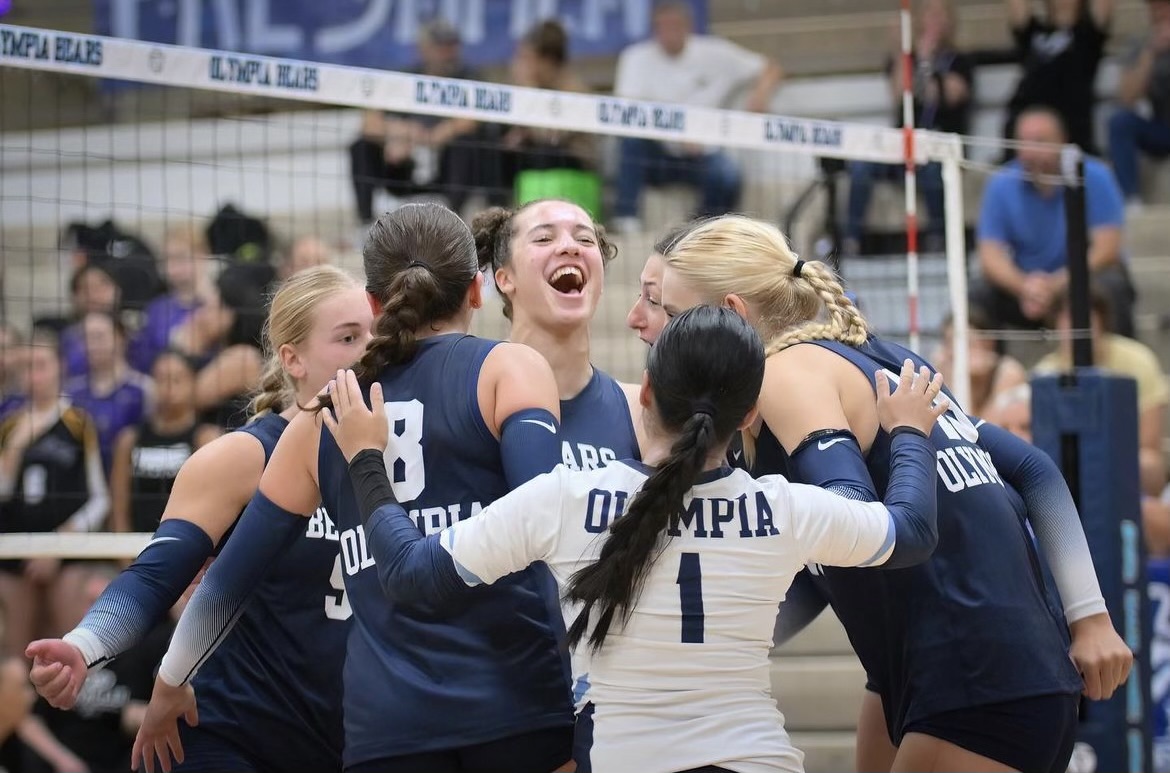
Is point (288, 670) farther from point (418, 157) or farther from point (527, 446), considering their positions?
point (418, 157)

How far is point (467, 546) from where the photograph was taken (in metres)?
2.43

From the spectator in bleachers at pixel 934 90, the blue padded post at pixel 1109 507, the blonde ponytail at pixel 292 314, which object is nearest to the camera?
the blonde ponytail at pixel 292 314

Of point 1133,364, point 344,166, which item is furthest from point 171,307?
point 1133,364

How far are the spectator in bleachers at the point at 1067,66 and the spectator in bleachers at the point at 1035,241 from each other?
104cm

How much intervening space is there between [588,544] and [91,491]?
179 inches

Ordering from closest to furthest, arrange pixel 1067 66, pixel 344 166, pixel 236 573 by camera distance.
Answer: pixel 236 573 → pixel 1067 66 → pixel 344 166

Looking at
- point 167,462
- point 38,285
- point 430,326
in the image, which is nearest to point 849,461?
point 430,326

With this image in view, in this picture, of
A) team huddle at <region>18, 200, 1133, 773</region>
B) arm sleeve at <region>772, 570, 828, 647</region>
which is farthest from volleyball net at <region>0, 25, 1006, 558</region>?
arm sleeve at <region>772, 570, 828, 647</region>

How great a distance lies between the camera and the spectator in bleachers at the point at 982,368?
6.60 meters

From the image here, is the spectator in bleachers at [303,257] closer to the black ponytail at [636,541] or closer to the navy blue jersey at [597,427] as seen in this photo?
the navy blue jersey at [597,427]

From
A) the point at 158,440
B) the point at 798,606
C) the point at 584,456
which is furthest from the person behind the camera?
the point at 158,440

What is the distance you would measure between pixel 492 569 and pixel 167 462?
4177mm

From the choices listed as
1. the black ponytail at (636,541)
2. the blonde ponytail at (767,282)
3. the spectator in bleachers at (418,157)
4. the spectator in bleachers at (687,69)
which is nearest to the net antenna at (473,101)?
the blonde ponytail at (767,282)

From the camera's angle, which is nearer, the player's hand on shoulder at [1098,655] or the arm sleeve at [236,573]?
the arm sleeve at [236,573]
